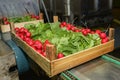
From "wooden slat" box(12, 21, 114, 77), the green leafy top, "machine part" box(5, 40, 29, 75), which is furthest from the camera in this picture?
"machine part" box(5, 40, 29, 75)

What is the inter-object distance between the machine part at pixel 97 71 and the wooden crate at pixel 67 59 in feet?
0.21

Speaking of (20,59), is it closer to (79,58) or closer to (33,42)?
(33,42)

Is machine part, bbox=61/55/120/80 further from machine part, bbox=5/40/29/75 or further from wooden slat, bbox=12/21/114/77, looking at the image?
machine part, bbox=5/40/29/75

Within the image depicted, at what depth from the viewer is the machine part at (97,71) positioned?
135 cm

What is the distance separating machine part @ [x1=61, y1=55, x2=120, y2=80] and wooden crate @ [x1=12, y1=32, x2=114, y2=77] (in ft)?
0.21

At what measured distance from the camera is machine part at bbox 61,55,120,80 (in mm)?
1347

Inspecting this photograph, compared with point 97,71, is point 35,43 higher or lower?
higher

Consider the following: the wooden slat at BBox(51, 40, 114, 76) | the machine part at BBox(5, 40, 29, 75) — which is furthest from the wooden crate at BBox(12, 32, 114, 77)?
the machine part at BBox(5, 40, 29, 75)

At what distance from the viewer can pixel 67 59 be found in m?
1.39

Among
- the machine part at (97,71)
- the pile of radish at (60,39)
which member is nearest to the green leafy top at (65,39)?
the pile of radish at (60,39)

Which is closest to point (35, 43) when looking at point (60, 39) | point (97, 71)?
point (60, 39)

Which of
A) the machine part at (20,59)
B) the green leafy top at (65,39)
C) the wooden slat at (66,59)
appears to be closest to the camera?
the wooden slat at (66,59)

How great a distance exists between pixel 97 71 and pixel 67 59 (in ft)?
0.98

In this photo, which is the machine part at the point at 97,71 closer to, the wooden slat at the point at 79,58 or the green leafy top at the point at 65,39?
the wooden slat at the point at 79,58
